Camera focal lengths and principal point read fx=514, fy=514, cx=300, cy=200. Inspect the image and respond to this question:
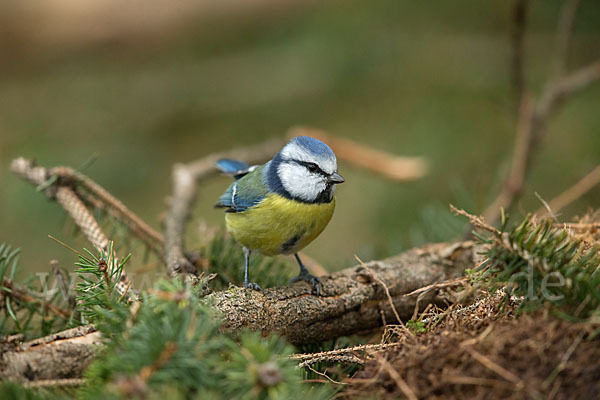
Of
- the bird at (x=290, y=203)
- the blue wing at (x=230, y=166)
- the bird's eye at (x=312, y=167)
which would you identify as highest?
the blue wing at (x=230, y=166)

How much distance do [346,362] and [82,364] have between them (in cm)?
66

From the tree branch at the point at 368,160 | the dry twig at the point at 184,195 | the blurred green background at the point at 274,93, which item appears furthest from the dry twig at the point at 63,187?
the tree branch at the point at 368,160

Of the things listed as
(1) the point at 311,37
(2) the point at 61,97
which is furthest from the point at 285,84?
(2) the point at 61,97

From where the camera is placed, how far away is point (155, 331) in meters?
0.96

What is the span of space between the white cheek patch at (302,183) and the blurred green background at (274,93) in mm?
940

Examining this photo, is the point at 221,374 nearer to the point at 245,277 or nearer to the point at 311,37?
the point at 245,277

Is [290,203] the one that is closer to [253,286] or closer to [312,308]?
[253,286]

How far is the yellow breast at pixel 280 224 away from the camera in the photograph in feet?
6.89

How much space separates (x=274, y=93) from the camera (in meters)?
4.26

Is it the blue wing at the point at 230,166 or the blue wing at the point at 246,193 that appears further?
the blue wing at the point at 230,166

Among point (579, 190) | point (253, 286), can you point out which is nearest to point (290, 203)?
point (253, 286)

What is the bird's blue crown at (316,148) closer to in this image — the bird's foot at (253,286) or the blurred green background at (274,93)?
the bird's foot at (253,286)

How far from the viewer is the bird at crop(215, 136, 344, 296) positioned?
82.9 inches

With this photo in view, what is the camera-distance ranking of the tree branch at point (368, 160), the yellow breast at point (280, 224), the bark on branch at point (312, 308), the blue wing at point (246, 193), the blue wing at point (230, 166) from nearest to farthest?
the bark on branch at point (312, 308) < the yellow breast at point (280, 224) < the blue wing at point (246, 193) < the blue wing at point (230, 166) < the tree branch at point (368, 160)
